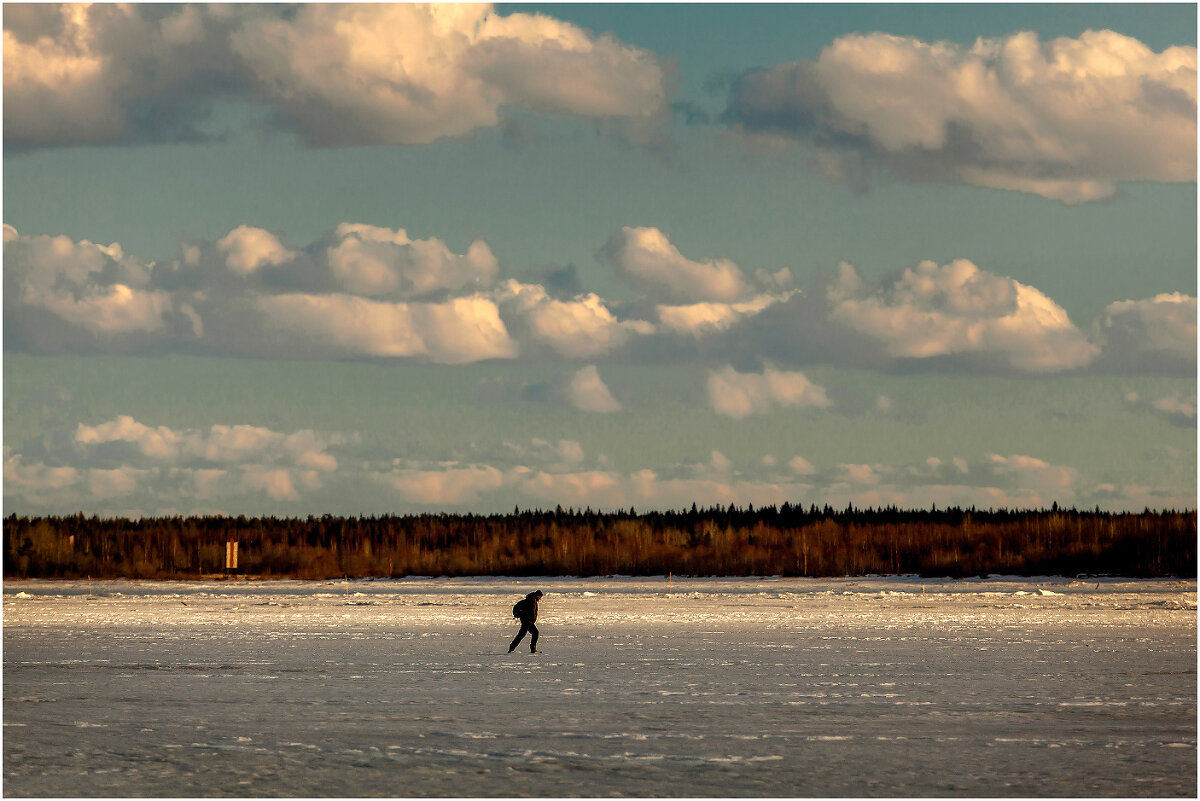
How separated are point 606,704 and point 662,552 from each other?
4319cm

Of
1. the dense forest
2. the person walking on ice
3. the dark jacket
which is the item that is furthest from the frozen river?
the dense forest

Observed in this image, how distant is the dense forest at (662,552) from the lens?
56.2 meters

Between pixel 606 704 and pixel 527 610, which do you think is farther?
pixel 527 610

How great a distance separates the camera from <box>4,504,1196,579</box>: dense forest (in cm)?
5619

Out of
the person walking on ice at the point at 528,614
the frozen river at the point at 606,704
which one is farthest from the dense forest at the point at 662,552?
the person walking on ice at the point at 528,614

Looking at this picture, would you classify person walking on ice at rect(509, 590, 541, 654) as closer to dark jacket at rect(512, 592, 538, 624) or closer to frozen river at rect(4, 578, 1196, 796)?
dark jacket at rect(512, 592, 538, 624)

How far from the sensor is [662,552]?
2350 inches

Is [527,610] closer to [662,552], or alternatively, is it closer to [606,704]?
[606,704]

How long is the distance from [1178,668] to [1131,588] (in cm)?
2751

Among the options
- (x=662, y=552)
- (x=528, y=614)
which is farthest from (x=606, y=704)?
(x=662, y=552)

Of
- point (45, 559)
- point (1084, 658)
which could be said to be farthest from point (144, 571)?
point (1084, 658)

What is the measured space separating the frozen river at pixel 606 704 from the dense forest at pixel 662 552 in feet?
77.6

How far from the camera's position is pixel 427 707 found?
16.4 meters

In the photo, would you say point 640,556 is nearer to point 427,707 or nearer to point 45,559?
point 45,559
